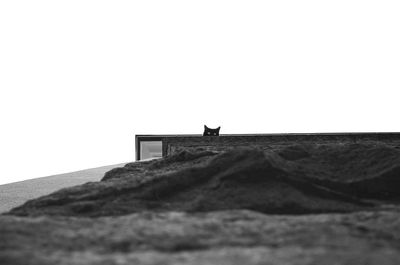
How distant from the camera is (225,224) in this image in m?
1.11

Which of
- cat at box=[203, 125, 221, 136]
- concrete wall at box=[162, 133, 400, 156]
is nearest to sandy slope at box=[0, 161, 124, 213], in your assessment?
concrete wall at box=[162, 133, 400, 156]

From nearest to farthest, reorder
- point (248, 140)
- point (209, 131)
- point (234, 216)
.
Answer: point (234, 216) < point (248, 140) < point (209, 131)

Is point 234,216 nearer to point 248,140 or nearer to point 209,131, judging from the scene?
point 248,140

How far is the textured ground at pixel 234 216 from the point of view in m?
0.84

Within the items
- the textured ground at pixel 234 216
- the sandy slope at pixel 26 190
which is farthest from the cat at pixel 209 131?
the textured ground at pixel 234 216

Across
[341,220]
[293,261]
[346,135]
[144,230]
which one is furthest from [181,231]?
[346,135]

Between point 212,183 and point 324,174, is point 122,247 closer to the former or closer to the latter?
point 212,183

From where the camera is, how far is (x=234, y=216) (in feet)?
3.97

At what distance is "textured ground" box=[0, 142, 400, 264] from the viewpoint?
836mm

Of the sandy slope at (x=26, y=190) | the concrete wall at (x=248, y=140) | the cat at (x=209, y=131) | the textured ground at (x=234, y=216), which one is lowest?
the sandy slope at (x=26, y=190)

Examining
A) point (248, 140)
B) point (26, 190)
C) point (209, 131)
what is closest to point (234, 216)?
point (26, 190)

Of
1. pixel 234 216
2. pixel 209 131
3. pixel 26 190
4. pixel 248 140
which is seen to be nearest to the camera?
pixel 234 216

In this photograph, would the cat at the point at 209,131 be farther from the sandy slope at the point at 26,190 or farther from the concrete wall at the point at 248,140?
the sandy slope at the point at 26,190

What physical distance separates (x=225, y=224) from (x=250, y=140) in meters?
3.67
